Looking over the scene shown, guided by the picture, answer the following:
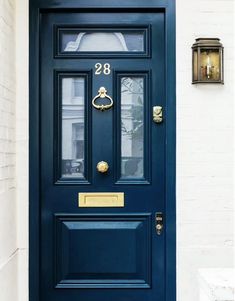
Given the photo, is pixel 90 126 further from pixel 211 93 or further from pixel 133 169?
pixel 211 93

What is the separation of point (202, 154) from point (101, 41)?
3.09ft

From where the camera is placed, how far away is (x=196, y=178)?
114 inches

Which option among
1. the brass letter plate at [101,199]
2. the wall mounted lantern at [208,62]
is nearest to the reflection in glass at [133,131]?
the brass letter plate at [101,199]

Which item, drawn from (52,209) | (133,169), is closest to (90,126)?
(133,169)

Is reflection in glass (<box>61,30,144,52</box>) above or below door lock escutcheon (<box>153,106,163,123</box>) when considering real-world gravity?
above

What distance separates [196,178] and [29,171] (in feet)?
3.34

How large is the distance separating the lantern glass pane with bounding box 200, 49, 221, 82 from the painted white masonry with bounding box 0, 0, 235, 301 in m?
0.06

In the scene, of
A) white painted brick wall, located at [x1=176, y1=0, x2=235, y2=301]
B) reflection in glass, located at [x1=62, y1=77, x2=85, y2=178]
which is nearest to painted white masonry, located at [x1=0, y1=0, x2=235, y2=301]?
white painted brick wall, located at [x1=176, y1=0, x2=235, y2=301]
